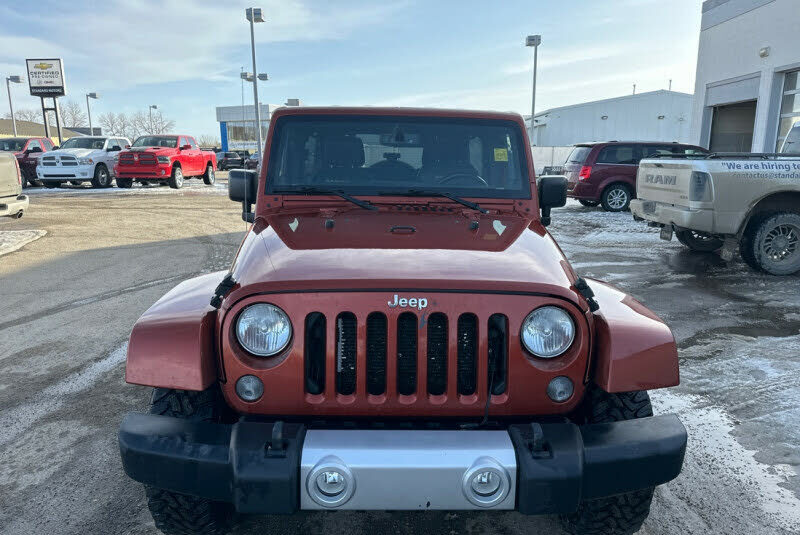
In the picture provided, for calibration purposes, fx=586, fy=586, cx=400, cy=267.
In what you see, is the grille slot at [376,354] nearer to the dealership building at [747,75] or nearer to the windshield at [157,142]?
the dealership building at [747,75]

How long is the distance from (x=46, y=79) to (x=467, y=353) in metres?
40.9

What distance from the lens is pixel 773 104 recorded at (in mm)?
15156

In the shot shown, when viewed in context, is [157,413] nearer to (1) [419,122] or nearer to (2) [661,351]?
(2) [661,351]

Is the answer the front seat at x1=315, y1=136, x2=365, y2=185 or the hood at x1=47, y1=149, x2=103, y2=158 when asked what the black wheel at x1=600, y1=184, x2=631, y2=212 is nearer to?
the front seat at x1=315, y1=136, x2=365, y2=185

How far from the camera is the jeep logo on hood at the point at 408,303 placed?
207cm

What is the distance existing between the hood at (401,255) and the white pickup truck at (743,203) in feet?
16.5

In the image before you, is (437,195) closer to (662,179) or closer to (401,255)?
(401,255)

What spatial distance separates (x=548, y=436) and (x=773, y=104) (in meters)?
16.7

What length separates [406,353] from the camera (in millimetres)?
2127

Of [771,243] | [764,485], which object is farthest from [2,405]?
[771,243]

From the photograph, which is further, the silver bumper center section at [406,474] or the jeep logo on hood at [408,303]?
the jeep logo on hood at [408,303]

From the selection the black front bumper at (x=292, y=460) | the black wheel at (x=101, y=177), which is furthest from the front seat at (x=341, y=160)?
the black wheel at (x=101, y=177)

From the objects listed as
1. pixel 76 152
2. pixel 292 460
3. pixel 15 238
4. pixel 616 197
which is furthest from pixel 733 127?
pixel 76 152

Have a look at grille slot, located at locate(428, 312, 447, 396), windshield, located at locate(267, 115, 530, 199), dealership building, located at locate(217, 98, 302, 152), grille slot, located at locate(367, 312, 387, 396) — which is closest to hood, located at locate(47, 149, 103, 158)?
windshield, located at locate(267, 115, 530, 199)
